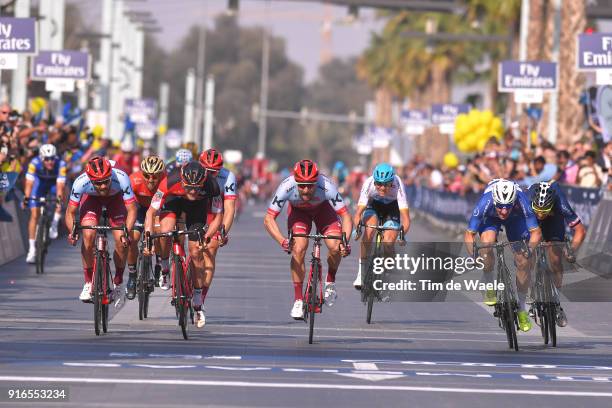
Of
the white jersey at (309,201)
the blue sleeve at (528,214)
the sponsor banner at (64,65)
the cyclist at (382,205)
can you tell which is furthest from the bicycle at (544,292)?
the sponsor banner at (64,65)

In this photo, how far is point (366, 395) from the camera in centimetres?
1235

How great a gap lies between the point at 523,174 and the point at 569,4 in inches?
288

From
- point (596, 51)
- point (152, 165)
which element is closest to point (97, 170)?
point (152, 165)

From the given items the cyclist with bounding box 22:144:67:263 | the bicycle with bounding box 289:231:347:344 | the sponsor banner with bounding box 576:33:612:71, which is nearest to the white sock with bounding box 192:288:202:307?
the bicycle with bounding box 289:231:347:344

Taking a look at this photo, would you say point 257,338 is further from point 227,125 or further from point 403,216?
point 227,125

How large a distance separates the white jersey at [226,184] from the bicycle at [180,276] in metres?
0.59

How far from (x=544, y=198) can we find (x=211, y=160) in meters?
3.25

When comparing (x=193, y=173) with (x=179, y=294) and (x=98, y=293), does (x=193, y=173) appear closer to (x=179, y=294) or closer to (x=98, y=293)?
(x=179, y=294)

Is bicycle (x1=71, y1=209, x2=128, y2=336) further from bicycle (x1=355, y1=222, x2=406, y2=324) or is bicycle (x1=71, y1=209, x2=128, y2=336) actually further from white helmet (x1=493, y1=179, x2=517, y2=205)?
white helmet (x1=493, y1=179, x2=517, y2=205)

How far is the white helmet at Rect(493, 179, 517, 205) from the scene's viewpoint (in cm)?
1616

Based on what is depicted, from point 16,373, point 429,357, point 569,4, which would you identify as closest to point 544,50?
point 569,4

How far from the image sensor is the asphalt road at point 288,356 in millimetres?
12297

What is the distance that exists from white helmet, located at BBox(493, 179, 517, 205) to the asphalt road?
4.44 ft

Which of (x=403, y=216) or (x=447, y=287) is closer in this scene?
(x=447, y=287)
